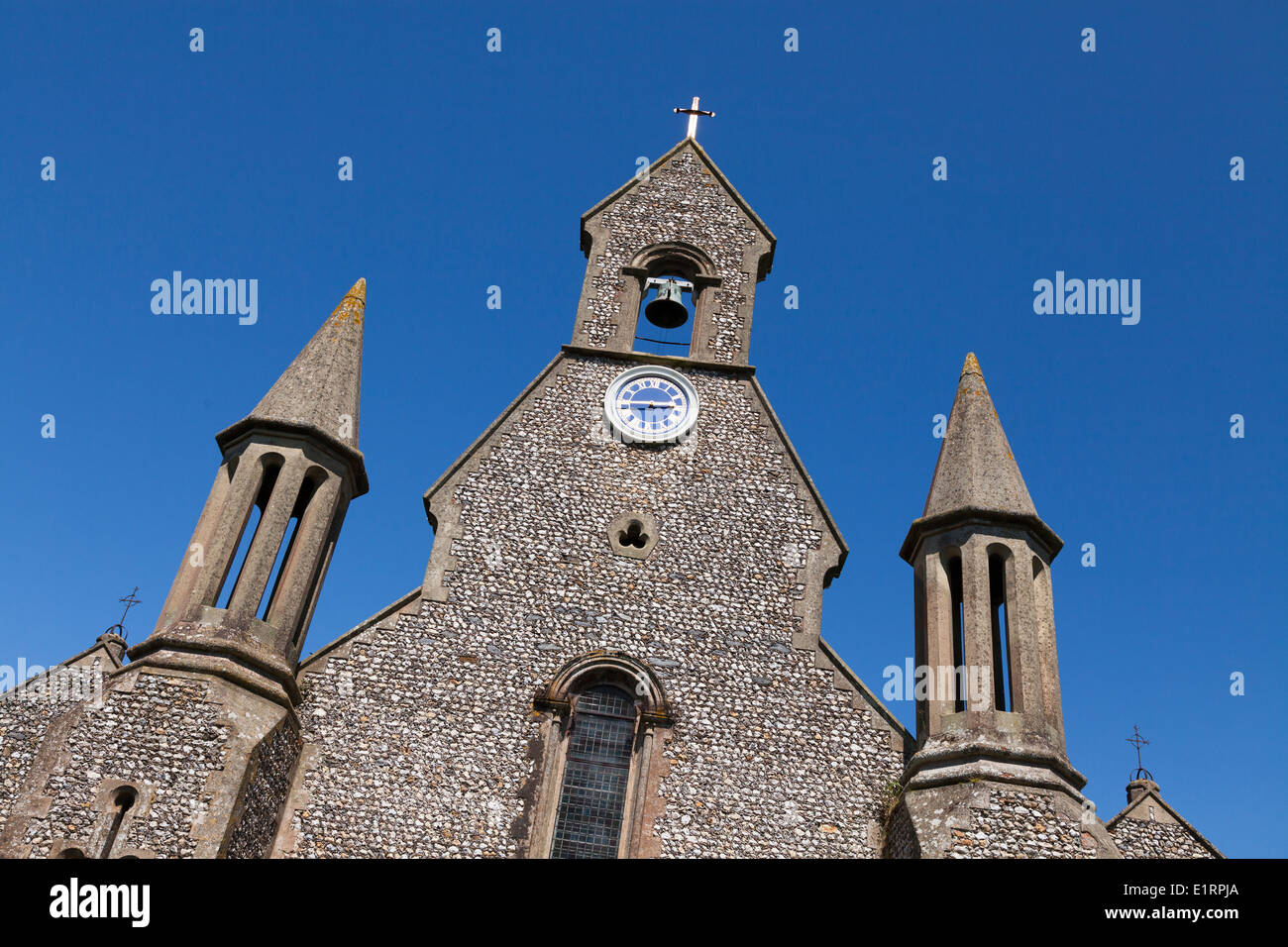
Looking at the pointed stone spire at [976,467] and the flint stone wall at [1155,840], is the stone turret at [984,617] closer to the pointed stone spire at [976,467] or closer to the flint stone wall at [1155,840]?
the pointed stone spire at [976,467]

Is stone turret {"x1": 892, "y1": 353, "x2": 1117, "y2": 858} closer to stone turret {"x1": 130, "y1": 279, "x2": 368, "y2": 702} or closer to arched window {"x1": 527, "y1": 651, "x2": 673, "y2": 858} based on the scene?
arched window {"x1": 527, "y1": 651, "x2": 673, "y2": 858}

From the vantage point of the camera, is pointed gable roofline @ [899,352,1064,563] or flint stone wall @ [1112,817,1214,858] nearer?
pointed gable roofline @ [899,352,1064,563]

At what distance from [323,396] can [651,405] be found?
4.70 m

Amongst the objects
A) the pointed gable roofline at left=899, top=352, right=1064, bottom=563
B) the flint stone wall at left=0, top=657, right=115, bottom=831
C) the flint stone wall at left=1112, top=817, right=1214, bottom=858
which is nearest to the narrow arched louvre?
the pointed gable roofline at left=899, top=352, right=1064, bottom=563

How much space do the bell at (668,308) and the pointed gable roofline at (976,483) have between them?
547 centimetres

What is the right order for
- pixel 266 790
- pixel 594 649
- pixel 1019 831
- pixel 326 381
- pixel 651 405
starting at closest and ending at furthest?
pixel 1019 831 → pixel 266 790 → pixel 594 649 → pixel 326 381 → pixel 651 405

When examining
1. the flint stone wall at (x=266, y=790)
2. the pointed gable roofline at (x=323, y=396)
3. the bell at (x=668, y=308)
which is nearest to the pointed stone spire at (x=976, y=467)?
the bell at (x=668, y=308)

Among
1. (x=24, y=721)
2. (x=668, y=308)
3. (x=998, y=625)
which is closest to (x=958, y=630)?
(x=998, y=625)

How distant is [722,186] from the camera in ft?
64.2

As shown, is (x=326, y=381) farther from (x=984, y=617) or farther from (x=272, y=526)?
(x=984, y=617)

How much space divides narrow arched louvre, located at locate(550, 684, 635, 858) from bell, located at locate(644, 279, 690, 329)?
24.1 feet

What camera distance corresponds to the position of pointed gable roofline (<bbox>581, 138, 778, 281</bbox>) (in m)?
18.7
